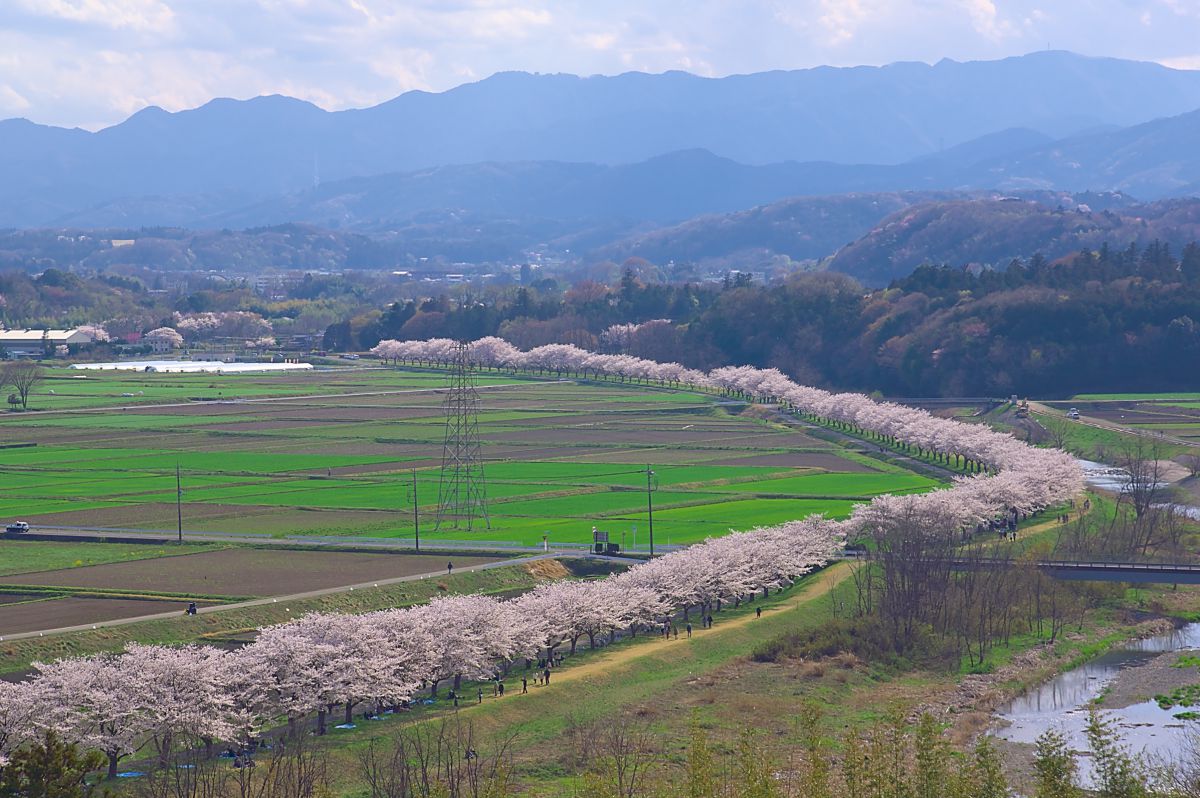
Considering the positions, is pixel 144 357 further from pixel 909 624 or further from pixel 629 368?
pixel 909 624

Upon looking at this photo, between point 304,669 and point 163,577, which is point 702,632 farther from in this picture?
point 163,577

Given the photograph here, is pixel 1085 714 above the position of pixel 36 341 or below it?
below

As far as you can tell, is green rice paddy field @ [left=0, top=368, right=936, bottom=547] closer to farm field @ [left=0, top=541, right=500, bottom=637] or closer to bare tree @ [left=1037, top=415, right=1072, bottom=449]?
farm field @ [left=0, top=541, right=500, bottom=637]

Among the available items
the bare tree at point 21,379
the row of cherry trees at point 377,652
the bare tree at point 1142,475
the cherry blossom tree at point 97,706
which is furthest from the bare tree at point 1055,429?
the bare tree at point 21,379

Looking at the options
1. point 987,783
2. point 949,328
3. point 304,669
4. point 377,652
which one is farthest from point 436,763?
point 949,328

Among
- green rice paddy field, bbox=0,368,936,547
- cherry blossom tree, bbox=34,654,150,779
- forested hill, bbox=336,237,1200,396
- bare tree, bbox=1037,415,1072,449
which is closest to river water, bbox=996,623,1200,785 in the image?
green rice paddy field, bbox=0,368,936,547

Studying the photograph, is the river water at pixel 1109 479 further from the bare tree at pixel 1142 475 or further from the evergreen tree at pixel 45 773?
the evergreen tree at pixel 45 773
